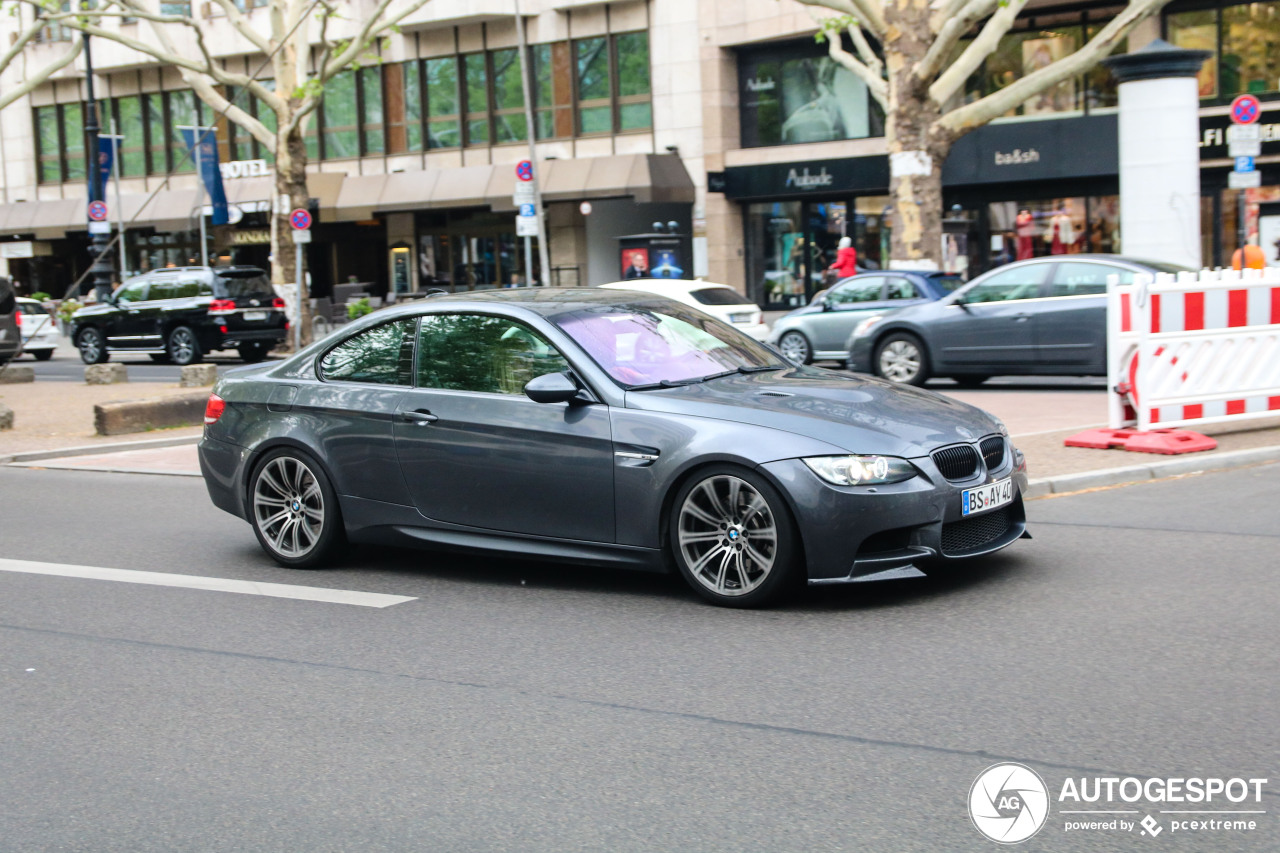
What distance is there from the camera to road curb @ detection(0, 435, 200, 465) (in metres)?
13.6

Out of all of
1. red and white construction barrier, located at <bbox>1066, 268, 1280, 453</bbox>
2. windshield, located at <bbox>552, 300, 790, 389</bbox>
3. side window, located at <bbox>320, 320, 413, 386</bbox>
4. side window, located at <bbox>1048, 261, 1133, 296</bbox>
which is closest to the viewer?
windshield, located at <bbox>552, 300, 790, 389</bbox>

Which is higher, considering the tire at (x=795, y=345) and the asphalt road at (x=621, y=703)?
the tire at (x=795, y=345)

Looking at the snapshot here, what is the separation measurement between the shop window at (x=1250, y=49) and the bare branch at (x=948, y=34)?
1101 cm


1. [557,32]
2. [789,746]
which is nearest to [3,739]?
[789,746]

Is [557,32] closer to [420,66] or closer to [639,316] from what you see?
[420,66]

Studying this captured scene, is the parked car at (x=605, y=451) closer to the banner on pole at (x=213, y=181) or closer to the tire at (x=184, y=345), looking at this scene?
the tire at (x=184, y=345)

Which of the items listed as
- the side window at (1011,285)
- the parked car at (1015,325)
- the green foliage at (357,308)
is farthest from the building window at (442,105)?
the side window at (1011,285)

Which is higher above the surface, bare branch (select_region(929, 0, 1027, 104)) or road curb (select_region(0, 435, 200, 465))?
bare branch (select_region(929, 0, 1027, 104))

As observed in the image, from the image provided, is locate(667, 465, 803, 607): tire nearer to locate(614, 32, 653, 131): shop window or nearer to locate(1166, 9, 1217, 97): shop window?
locate(1166, 9, 1217, 97): shop window

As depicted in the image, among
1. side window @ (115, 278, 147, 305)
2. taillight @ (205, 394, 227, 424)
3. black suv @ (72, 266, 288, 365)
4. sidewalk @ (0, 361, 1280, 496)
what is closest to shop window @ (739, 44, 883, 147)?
black suv @ (72, 266, 288, 365)

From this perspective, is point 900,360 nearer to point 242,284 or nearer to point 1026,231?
point 242,284

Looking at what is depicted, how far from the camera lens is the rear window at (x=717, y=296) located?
66.0 feet

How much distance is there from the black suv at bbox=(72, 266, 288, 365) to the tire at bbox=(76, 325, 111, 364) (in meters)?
0.02

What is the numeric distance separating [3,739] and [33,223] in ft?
156
